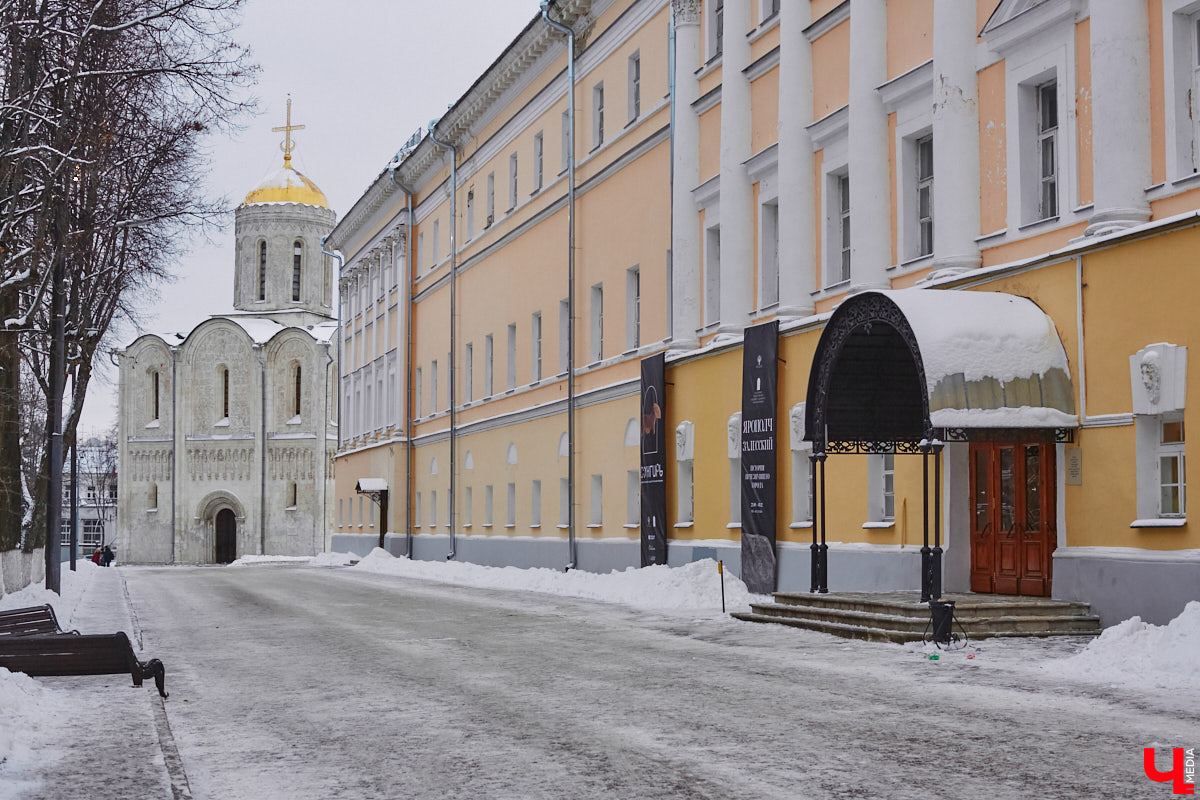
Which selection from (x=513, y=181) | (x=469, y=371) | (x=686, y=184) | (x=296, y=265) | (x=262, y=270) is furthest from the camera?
(x=296, y=265)

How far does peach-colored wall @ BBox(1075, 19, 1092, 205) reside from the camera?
16.9 meters

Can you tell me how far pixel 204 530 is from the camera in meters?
77.6

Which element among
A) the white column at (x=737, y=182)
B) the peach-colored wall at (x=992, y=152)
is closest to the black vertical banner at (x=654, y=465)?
the white column at (x=737, y=182)

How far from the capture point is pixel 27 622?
50.0 feet

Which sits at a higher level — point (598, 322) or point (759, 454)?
point (598, 322)

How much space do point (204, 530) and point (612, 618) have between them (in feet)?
199

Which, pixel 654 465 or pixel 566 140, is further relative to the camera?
pixel 566 140

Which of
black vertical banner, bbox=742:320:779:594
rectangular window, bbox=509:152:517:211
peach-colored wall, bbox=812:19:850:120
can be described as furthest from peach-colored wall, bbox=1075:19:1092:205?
rectangular window, bbox=509:152:517:211

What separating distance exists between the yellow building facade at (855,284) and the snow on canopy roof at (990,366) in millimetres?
36

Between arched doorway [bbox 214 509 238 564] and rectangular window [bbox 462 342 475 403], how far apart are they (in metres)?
36.9

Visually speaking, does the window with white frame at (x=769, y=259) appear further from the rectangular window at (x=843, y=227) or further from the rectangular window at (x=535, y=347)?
the rectangular window at (x=535, y=347)

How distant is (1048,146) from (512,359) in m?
23.9

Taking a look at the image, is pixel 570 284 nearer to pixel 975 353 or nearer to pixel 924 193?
pixel 924 193

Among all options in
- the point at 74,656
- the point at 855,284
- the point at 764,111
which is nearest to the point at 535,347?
the point at 764,111
